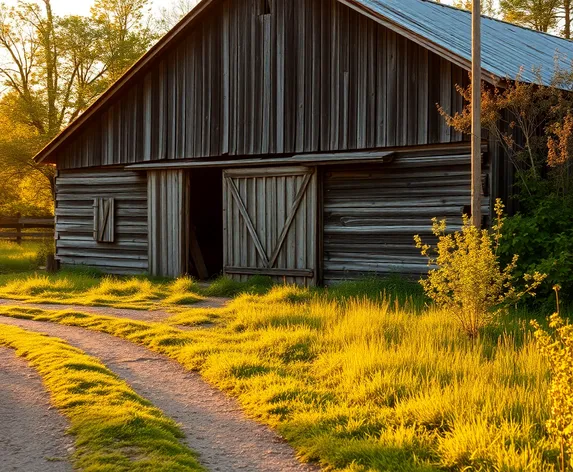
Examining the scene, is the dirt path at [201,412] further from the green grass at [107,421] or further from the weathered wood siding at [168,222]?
the weathered wood siding at [168,222]

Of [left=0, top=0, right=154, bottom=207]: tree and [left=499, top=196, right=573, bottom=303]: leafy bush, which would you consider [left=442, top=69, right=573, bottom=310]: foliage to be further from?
[left=0, top=0, right=154, bottom=207]: tree

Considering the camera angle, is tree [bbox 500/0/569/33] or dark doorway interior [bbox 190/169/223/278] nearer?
dark doorway interior [bbox 190/169/223/278]

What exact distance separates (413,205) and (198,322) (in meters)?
5.16

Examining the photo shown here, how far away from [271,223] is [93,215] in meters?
6.24

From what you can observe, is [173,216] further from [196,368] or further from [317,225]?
[196,368]

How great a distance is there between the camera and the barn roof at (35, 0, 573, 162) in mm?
13984

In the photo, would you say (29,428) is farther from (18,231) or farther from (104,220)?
(18,231)

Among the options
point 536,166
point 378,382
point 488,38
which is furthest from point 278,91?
point 378,382

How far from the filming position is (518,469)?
202 inches

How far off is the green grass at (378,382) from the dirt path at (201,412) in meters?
0.18

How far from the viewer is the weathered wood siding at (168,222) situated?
1914 cm

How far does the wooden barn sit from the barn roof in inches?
2.5

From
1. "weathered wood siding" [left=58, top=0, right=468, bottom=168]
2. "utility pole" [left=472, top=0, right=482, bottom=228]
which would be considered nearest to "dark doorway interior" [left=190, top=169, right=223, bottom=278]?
"weathered wood siding" [left=58, top=0, right=468, bottom=168]

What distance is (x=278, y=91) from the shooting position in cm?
1709
